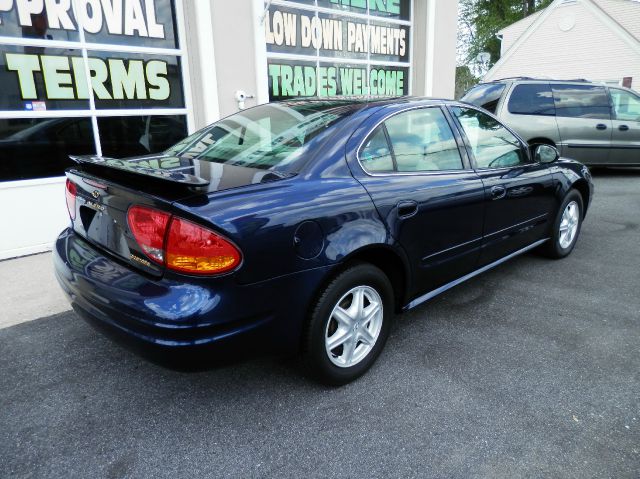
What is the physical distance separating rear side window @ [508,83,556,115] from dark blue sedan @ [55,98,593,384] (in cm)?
585

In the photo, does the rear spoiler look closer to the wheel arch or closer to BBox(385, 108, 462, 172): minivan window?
BBox(385, 108, 462, 172): minivan window

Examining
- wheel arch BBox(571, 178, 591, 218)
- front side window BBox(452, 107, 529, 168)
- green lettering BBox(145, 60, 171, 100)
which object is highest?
green lettering BBox(145, 60, 171, 100)

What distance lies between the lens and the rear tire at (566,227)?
4371 mm

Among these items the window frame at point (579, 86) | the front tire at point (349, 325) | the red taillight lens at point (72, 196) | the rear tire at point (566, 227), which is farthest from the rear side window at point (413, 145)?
the window frame at point (579, 86)

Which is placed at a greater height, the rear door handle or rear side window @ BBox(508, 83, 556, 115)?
rear side window @ BBox(508, 83, 556, 115)

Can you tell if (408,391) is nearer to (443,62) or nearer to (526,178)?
(526,178)

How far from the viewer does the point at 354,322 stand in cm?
253

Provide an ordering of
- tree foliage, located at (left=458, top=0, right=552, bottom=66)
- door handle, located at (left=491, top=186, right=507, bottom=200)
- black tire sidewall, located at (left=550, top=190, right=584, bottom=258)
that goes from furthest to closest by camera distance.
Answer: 1. tree foliage, located at (left=458, top=0, right=552, bottom=66)
2. black tire sidewall, located at (left=550, top=190, right=584, bottom=258)
3. door handle, located at (left=491, top=186, right=507, bottom=200)

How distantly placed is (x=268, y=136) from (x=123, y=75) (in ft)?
11.9

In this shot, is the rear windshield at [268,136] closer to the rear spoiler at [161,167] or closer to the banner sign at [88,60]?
the rear spoiler at [161,167]

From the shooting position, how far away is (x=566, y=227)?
15.0 feet

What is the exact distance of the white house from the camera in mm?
19625

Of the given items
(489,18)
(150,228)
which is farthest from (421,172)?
(489,18)

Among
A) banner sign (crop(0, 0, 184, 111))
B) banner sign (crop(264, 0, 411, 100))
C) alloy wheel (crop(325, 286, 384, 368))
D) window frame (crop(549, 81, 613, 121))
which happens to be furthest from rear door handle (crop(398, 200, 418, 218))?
window frame (crop(549, 81, 613, 121))
